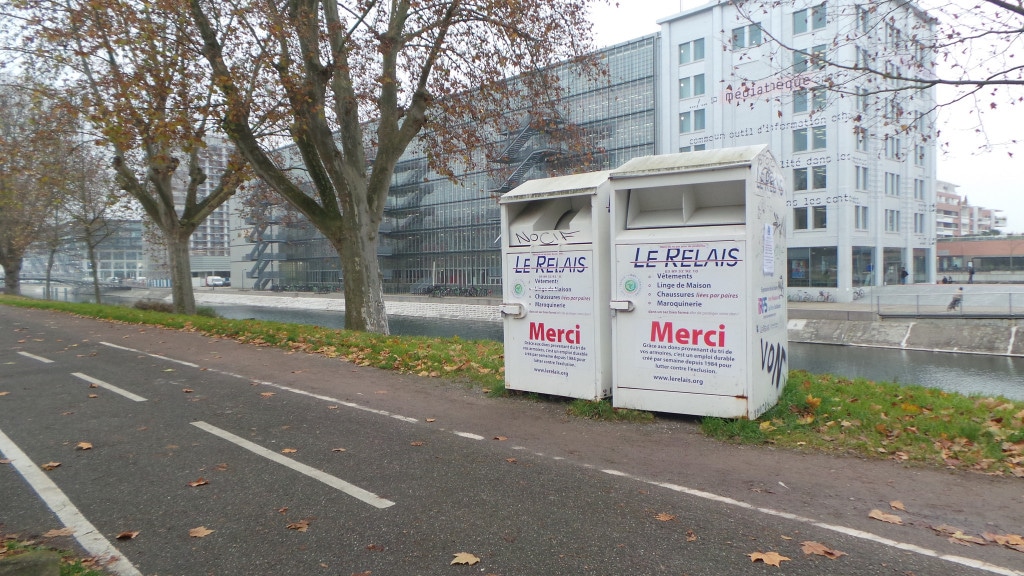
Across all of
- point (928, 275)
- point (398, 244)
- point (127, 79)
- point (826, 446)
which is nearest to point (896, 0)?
point (826, 446)

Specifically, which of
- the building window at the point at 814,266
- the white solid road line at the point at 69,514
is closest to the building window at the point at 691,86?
the building window at the point at 814,266

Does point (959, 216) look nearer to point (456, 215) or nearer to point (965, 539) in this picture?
point (456, 215)

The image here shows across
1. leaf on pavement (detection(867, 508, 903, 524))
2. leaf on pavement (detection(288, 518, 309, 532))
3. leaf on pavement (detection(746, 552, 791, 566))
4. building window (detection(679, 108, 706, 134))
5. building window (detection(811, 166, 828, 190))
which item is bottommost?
leaf on pavement (detection(867, 508, 903, 524))

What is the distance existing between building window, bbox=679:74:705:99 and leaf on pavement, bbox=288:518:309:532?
4421 centimetres

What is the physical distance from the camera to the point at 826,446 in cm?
541

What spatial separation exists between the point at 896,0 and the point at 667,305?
5.43 meters

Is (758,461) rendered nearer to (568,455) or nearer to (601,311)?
(568,455)

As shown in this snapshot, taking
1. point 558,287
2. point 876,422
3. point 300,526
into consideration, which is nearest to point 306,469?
point 300,526

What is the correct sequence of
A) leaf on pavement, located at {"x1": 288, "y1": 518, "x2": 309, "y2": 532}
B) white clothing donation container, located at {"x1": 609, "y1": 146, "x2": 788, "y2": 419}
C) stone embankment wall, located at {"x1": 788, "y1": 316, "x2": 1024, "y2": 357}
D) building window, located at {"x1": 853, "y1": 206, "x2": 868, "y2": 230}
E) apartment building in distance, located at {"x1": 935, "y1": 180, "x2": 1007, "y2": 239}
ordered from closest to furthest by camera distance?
leaf on pavement, located at {"x1": 288, "y1": 518, "x2": 309, "y2": 532} < white clothing donation container, located at {"x1": 609, "y1": 146, "x2": 788, "y2": 419} < stone embankment wall, located at {"x1": 788, "y1": 316, "x2": 1024, "y2": 357} < building window, located at {"x1": 853, "y1": 206, "x2": 868, "y2": 230} < apartment building in distance, located at {"x1": 935, "y1": 180, "x2": 1007, "y2": 239}

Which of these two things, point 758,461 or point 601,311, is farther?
point 601,311

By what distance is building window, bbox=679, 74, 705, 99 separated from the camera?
43.5 m

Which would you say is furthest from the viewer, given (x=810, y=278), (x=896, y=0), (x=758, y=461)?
(x=810, y=278)

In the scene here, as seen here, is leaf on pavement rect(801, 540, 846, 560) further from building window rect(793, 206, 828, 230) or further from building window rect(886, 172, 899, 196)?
building window rect(886, 172, 899, 196)

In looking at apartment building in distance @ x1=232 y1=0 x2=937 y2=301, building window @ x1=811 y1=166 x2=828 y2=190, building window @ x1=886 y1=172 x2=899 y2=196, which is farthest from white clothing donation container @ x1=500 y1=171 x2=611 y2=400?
building window @ x1=886 y1=172 x2=899 y2=196
